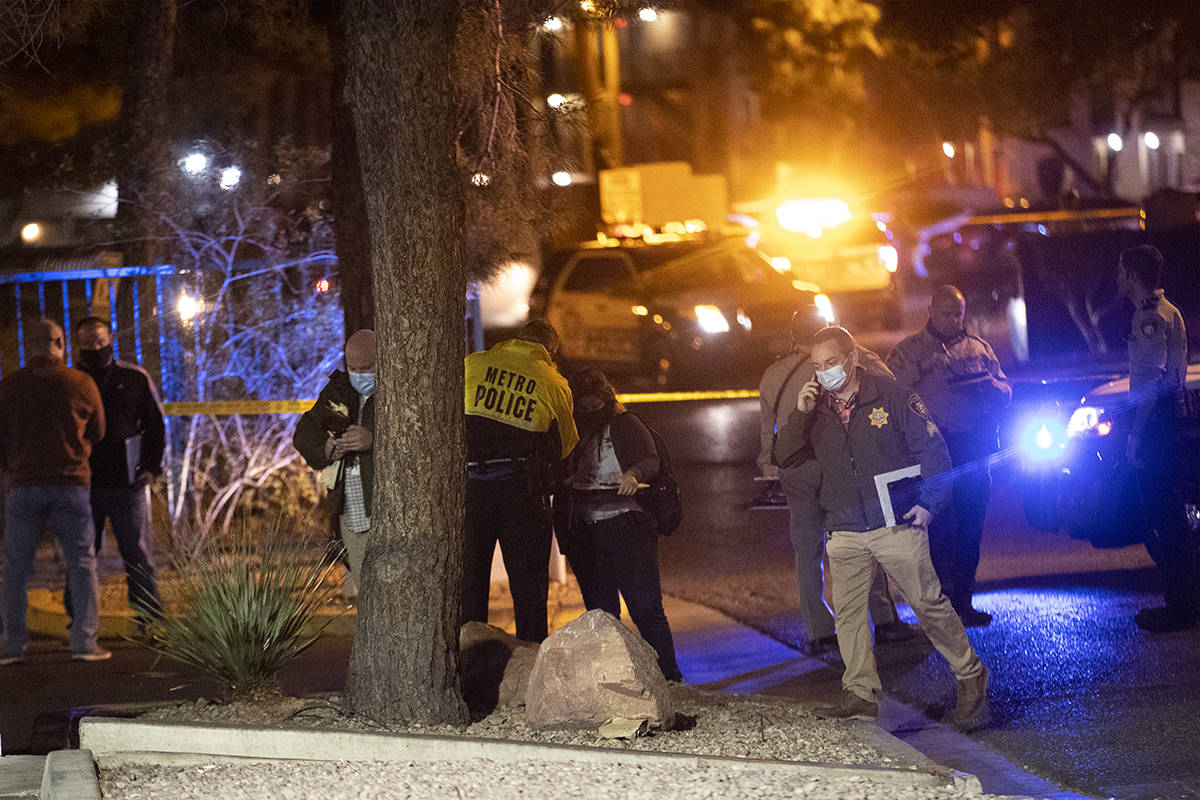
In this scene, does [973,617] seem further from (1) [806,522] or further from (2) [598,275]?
(2) [598,275]

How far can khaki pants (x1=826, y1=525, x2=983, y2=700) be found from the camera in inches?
268

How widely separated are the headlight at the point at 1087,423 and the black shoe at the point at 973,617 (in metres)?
1.66

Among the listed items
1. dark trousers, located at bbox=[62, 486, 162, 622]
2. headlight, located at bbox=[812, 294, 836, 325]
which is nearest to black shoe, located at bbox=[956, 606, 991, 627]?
dark trousers, located at bbox=[62, 486, 162, 622]

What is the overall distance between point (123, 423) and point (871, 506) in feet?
15.4

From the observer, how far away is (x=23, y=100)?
49.1 feet

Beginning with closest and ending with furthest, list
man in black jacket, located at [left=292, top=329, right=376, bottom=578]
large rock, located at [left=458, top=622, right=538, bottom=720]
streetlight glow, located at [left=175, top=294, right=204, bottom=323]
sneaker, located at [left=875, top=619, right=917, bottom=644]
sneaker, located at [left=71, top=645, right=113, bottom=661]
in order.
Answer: large rock, located at [left=458, top=622, right=538, bottom=720], man in black jacket, located at [left=292, top=329, right=376, bottom=578], sneaker, located at [left=875, top=619, right=917, bottom=644], sneaker, located at [left=71, top=645, right=113, bottom=661], streetlight glow, located at [left=175, top=294, right=204, bottom=323]

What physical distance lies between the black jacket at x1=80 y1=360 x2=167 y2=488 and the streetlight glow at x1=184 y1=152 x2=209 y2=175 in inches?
145

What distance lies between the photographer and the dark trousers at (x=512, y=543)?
25.2 ft

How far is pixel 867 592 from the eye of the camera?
704 cm

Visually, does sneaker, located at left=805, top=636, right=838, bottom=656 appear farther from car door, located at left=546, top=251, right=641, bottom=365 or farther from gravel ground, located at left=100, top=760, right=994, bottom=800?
car door, located at left=546, top=251, right=641, bottom=365

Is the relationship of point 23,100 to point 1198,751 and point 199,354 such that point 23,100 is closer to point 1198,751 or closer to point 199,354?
point 199,354

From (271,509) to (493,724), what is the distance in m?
5.96

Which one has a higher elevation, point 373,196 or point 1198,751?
point 373,196

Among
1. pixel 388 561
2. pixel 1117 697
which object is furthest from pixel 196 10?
pixel 1117 697
